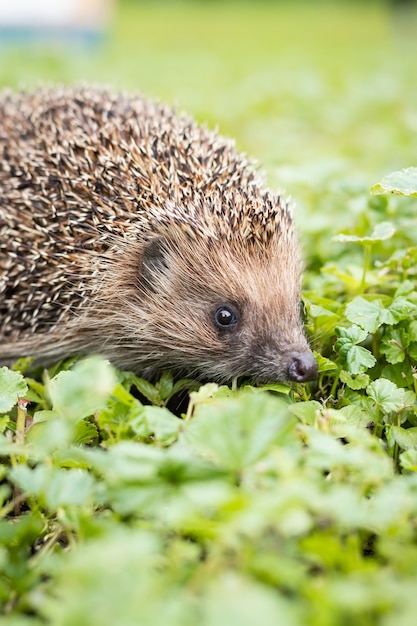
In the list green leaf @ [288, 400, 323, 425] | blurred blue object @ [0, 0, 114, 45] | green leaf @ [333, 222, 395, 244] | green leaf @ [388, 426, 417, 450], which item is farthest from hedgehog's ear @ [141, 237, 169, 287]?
blurred blue object @ [0, 0, 114, 45]

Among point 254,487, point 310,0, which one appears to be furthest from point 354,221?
point 310,0

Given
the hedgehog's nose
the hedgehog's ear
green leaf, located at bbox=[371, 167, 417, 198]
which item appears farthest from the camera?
the hedgehog's ear

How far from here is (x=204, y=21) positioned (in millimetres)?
23734

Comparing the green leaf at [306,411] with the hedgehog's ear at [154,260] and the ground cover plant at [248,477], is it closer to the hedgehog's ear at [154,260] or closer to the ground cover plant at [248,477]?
the ground cover plant at [248,477]

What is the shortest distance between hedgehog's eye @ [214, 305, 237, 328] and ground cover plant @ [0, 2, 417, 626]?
0.72ft

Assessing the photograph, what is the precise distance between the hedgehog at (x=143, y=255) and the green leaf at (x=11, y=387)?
0.60 metres

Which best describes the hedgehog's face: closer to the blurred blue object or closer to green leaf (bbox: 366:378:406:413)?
green leaf (bbox: 366:378:406:413)

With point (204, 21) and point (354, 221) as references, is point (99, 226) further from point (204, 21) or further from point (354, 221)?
point (204, 21)

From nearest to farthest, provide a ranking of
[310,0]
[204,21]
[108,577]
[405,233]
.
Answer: [108,577], [405,233], [204,21], [310,0]

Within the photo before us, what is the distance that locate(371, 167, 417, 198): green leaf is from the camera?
6.41ft

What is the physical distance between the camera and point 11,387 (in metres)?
1.88

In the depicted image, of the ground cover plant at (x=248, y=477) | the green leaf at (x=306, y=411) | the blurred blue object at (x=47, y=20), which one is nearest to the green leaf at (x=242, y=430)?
the ground cover plant at (x=248, y=477)

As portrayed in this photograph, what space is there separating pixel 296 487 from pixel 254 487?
151mm

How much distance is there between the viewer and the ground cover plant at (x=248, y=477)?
108 cm
